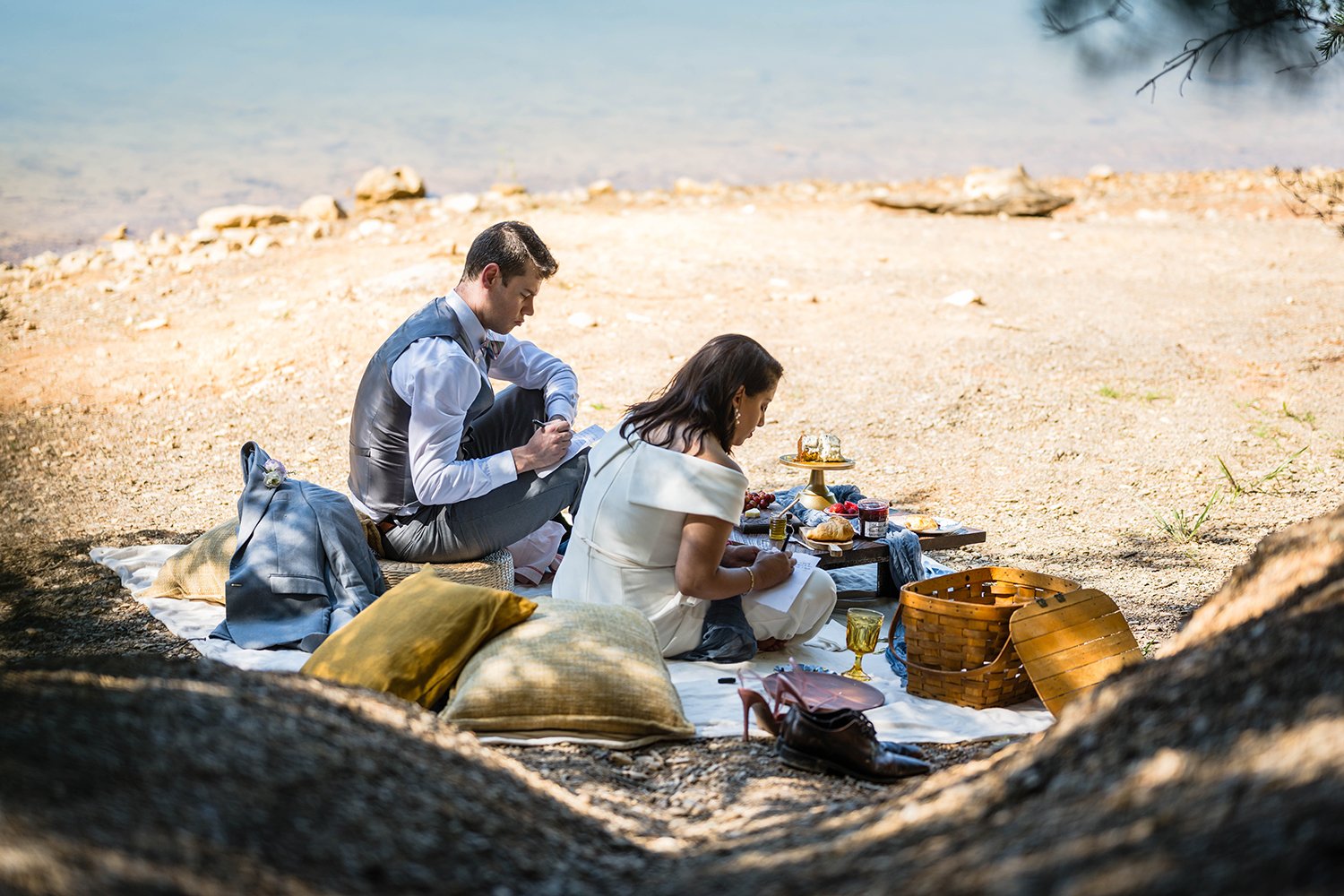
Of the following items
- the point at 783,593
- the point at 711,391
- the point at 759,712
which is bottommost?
the point at 759,712

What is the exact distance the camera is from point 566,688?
11.0 feet

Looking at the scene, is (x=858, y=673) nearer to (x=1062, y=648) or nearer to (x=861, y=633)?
(x=861, y=633)

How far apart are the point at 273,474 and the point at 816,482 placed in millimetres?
2187

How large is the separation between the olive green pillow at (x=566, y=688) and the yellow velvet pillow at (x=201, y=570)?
1696 millimetres

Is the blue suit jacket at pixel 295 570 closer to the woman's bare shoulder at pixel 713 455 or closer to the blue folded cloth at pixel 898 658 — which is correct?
the woman's bare shoulder at pixel 713 455

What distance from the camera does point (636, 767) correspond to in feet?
10.7

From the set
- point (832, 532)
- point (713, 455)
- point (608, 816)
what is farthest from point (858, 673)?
point (608, 816)

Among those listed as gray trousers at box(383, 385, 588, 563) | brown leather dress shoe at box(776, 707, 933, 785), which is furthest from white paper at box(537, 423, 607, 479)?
brown leather dress shoe at box(776, 707, 933, 785)

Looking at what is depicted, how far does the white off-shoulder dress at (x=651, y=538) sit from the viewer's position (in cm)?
370

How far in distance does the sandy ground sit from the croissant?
3.86 feet

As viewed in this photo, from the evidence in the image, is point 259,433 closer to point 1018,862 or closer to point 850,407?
point 850,407

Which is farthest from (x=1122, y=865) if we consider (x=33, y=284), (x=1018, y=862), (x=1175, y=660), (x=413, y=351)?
(x=33, y=284)

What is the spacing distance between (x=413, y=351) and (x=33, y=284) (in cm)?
965

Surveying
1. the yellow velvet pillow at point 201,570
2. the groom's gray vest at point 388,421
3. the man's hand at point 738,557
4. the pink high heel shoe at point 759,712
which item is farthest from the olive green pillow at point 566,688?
the yellow velvet pillow at point 201,570
